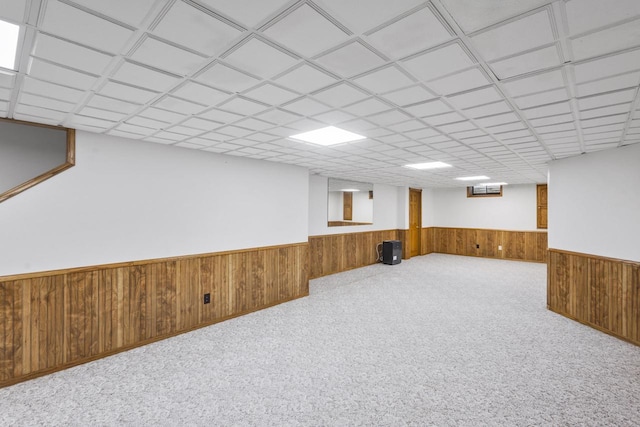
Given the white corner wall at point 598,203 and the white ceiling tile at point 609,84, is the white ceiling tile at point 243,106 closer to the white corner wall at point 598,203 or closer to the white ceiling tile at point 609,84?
the white ceiling tile at point 609,84

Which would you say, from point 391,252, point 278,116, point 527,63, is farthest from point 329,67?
point 391,252

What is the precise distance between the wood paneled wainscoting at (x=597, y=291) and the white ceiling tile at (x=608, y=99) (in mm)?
2496

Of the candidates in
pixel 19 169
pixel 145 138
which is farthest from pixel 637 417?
pixel 19 169

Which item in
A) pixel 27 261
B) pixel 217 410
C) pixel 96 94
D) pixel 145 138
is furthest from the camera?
pixel 145 138

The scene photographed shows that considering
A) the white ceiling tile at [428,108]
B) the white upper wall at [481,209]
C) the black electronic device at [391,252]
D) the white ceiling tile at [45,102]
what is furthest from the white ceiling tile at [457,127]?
the white upper wall at [481,209]

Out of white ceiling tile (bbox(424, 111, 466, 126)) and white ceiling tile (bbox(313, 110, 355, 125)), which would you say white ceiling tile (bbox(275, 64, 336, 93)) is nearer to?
white ceiling tile (bbox(313, 110, 355, 125))

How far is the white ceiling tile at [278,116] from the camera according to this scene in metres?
2.48

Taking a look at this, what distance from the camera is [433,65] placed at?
168 cm

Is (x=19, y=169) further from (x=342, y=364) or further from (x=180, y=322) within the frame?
(x=342, y=364)

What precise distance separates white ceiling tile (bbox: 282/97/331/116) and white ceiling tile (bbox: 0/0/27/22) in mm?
1446

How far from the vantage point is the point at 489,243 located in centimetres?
970

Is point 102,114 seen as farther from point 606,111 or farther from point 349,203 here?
point 349,203

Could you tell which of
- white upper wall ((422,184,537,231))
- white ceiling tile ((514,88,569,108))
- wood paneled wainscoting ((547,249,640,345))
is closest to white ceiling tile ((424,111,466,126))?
white ceiling tile ((514,88,569,108))

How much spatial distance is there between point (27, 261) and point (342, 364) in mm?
3180
